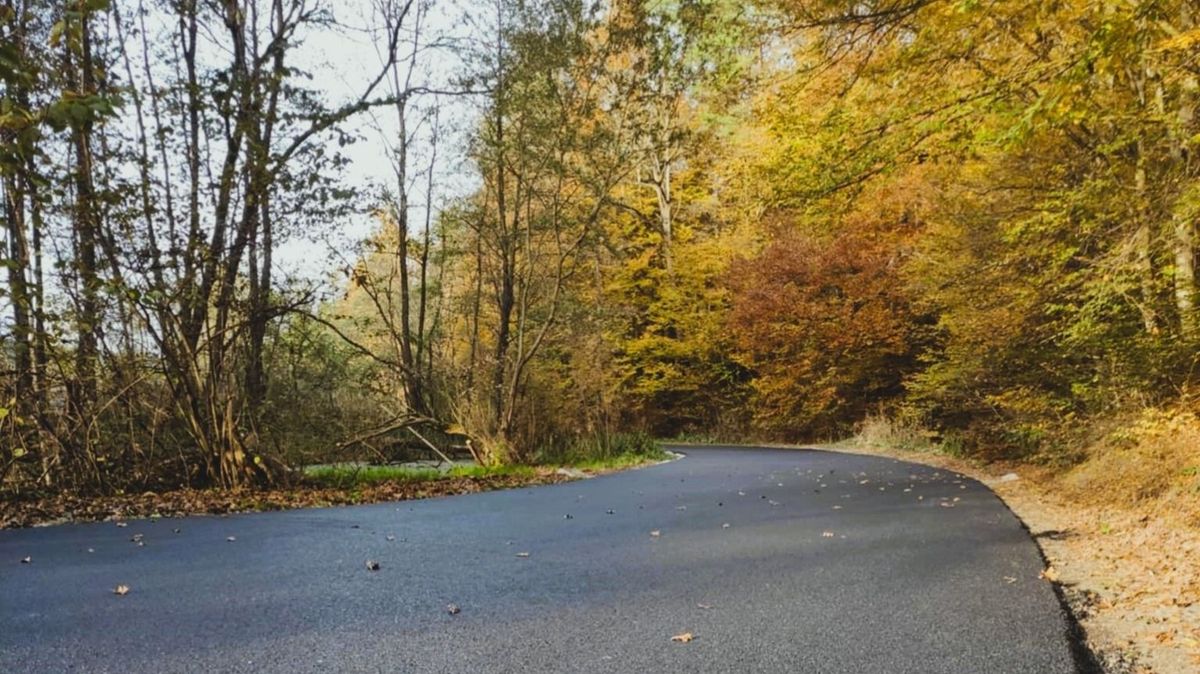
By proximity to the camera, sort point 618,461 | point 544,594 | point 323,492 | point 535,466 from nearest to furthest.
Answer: point 544,594
point 323,492
point 535,466
point 618,461

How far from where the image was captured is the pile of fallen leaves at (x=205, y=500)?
738cm

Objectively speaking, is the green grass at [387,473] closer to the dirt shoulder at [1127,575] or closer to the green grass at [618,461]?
the green grass at [618,461]

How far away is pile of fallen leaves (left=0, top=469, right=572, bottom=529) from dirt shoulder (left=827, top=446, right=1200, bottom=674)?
6699 mm

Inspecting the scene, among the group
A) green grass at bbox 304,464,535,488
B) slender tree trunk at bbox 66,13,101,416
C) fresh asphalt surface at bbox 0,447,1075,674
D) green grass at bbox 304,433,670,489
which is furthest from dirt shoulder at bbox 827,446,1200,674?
slender tree trunk at bbox 66,13,101,416

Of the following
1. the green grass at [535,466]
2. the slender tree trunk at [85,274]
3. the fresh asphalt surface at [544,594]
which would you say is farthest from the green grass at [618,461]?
the slender tree trunk at [85,274]

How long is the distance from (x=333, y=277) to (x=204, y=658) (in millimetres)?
8845

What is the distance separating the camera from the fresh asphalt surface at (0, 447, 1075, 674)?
3094 mm

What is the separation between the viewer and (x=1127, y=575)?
4.59 metres

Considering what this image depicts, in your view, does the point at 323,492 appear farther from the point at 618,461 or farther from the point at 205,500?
the point at 618,461

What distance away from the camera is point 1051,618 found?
3.58 metres

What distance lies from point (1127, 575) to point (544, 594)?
3.51 m

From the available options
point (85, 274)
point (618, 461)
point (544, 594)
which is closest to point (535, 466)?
point (618, 461)

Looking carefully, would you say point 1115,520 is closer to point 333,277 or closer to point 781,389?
point 333,277

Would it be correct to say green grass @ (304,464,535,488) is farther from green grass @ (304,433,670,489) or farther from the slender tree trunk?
the slender tree trunk
